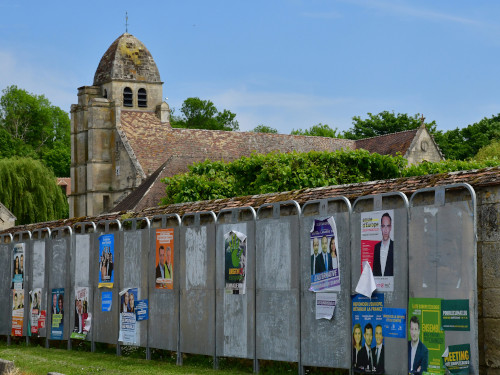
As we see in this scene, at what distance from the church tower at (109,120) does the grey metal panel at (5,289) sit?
3574 centimetres

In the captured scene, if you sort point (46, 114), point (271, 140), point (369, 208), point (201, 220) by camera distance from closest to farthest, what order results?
point (369, 208) → point (201, 220) → point (271, 140) → point (46, 114)

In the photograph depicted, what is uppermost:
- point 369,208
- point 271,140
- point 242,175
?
point 271,140

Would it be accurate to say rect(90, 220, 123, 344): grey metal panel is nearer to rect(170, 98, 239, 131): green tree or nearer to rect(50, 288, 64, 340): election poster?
rect(50, 288, 64, 340): election poster

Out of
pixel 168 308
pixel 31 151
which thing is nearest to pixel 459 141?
pixel 31 151

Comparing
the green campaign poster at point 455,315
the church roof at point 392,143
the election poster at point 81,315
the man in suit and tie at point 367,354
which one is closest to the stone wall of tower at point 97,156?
the church roof at point 392,143

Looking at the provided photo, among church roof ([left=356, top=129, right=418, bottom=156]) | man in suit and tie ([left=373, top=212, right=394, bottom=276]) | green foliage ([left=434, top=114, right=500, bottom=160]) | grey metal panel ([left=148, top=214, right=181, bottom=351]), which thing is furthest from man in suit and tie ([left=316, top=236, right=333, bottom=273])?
green foliage ([left=434, top=114, right=500, bottom=160])

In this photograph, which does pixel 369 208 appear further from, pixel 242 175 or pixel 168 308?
pixel 242 175

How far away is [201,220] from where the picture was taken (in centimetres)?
1525

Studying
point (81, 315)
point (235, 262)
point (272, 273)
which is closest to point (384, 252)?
point (272, 273)

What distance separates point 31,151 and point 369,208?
8553 cm

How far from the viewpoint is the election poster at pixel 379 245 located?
11102 millimetres

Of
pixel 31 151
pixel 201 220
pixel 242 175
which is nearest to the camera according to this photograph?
pixel 201 220

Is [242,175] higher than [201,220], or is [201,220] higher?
[242,175]

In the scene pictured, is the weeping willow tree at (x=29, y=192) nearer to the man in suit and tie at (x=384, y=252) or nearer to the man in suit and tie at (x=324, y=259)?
the man in suit and tie at (x=324, y=259)
